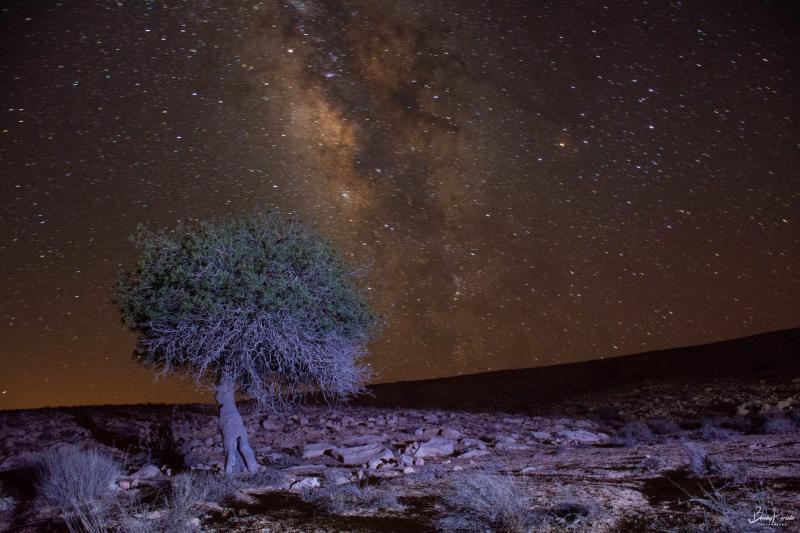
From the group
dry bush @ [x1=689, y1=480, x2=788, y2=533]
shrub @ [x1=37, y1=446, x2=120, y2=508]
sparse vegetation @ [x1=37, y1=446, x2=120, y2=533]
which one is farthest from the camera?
shrub @ [x1=37, y1=446, x2=120, y2=508]

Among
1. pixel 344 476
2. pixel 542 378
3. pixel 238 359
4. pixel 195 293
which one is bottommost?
pixel 542 378

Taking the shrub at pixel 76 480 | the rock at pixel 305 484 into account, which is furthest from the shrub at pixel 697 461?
the shrub at pixel 76 480

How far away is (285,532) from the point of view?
19.4 ft

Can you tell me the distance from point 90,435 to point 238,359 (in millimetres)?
8538

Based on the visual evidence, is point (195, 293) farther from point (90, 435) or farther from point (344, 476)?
point (90, 435)

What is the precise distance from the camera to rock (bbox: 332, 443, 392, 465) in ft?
39.4

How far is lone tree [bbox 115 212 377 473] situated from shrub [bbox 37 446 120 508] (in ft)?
7.29

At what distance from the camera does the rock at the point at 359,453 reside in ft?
39.4

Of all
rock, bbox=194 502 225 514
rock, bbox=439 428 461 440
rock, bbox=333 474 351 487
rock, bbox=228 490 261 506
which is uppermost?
rock, bbox=194 502 225 514

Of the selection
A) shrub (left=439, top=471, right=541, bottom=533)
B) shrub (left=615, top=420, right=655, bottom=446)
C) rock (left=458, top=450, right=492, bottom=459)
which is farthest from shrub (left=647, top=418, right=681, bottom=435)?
shrub (left=439, top=471, right=541, bottom=533)

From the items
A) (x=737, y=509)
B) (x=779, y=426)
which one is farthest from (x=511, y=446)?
(x=737, y=509)

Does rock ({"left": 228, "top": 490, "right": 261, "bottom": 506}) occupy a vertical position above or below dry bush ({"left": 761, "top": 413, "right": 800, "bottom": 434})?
above

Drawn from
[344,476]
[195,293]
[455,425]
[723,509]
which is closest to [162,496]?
[344,476]

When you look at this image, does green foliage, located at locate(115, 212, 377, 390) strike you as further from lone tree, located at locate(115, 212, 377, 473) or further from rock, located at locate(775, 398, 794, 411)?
rock, located at locate(775, 398, 794, 411)
